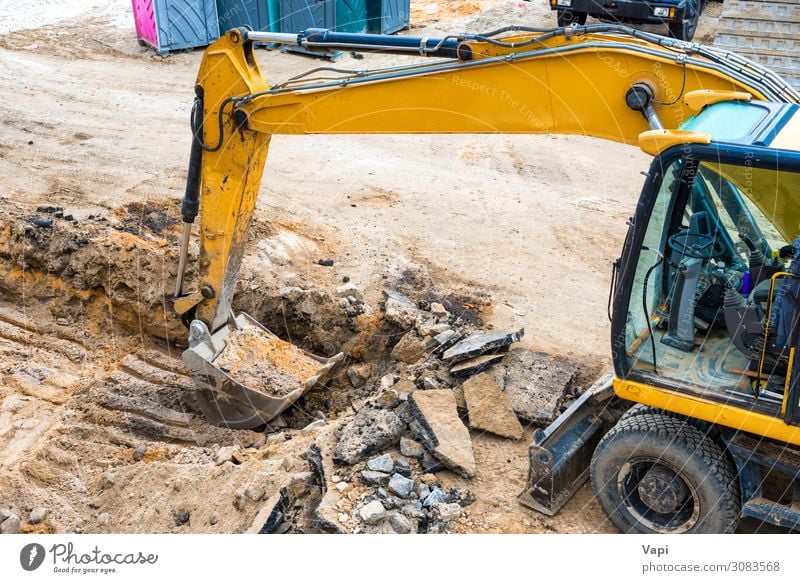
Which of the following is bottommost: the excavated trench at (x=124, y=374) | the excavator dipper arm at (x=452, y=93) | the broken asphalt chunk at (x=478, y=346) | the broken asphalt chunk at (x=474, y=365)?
the excavated trench at (x=124, y=374)

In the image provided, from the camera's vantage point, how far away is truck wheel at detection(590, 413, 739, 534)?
4.93 m

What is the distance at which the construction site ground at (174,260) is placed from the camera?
6051 millimetres

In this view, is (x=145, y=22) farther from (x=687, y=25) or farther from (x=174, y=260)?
(x=687, y=25)

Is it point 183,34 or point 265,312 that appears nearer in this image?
point 265,312

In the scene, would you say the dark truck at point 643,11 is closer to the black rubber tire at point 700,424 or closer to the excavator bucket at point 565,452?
the excavator bucket at point 565,452

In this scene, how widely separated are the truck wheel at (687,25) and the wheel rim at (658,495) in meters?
11.1

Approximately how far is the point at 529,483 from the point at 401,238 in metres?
4.58

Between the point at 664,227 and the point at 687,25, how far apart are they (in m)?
10.8

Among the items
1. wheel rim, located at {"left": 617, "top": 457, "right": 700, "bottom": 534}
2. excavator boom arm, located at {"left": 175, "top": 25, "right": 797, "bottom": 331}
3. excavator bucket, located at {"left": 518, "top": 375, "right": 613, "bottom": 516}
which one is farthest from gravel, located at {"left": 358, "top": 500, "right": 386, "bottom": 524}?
excavator boom arm, located at {"left": 175, "top": 25, "right": 797, "bottom": 331}

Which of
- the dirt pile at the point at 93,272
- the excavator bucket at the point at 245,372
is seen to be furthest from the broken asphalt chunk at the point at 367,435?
the dirt pile at the point at 93,272

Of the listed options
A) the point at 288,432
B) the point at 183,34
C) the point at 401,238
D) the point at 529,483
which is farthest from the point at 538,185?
the point at 183,34

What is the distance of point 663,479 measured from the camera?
5.08 metres

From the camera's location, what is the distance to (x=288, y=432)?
22.7ft

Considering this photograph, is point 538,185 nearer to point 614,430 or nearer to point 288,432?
point 288,432
